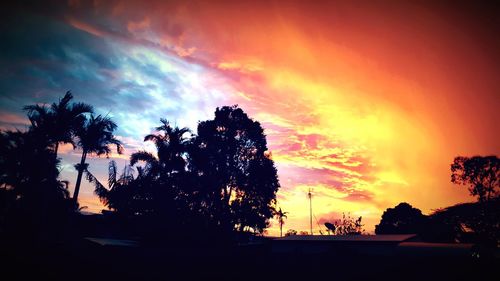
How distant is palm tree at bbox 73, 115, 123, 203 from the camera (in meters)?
21.3

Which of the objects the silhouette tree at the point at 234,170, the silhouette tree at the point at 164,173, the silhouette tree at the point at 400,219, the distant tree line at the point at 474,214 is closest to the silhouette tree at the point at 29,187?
the silhouette tree at the point at 164,173

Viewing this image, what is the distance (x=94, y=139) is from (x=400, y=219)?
6596cm

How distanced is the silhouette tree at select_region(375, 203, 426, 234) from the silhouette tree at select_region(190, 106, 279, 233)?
1723 inches

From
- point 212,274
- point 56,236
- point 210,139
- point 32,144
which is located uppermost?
point 210,139

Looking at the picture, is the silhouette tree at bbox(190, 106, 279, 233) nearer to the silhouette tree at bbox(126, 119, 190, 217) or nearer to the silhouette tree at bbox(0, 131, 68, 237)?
the silhouette tree at bbox(126, 119, 190, 217)

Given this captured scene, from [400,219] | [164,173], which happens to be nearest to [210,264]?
[164,173]

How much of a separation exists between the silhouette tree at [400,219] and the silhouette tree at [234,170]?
4376cm

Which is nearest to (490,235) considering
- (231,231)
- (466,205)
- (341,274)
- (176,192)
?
(466,205)

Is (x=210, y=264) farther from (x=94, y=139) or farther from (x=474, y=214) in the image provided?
(x=474, y=214)

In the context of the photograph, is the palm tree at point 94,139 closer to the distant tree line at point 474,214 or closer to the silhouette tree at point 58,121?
the silhouette tree at point 58,121

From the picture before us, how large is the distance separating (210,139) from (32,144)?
16682 millimetres

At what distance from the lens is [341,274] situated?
74.9 ft

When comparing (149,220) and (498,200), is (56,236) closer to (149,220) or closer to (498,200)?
(149,220)

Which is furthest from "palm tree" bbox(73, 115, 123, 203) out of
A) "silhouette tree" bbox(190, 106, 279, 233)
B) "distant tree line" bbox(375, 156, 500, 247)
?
"distant tree line" bbox(375, 156, 500, 247)
